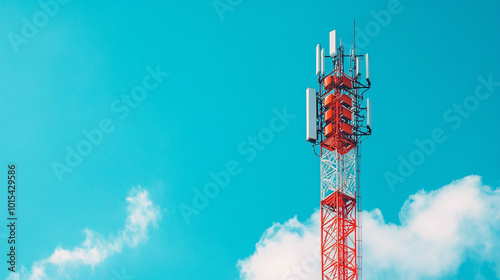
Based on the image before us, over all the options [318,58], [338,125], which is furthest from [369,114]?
[318,58]

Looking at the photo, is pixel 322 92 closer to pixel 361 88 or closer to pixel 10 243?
pixel 361 88

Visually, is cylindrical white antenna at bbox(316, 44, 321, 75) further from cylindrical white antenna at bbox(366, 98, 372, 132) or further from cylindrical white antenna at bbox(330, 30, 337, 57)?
cylindrical white antenna at bbox(366, 98, 372, 132)

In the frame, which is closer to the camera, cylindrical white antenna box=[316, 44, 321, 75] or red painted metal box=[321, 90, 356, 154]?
red painted metal box=[321, 90, 356, 154]

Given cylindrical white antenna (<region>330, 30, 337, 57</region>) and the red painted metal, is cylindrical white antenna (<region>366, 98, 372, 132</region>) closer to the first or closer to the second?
the red painted metal

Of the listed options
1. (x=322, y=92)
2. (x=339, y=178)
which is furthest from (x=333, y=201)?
(x=322, y=92)

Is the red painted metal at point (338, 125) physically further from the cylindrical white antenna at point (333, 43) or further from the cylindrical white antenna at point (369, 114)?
the cylindrical white antenna at point (333, 43)

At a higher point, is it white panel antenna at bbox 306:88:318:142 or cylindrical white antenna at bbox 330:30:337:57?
cylindrical white antenna at bbox 330:30:337:57

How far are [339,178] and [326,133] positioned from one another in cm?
468

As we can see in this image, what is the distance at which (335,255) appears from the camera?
4412 inches

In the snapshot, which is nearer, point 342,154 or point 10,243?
point 10,243

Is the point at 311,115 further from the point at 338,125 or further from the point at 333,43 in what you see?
the point at 333,43

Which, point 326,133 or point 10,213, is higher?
point 326,133

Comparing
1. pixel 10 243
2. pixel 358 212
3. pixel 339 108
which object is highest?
pixel 339 108

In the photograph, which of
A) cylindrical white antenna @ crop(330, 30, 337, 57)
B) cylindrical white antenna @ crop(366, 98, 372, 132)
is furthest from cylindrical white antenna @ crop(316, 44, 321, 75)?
cylindrical white antenna @ crop(366, 98, 372, 132)
